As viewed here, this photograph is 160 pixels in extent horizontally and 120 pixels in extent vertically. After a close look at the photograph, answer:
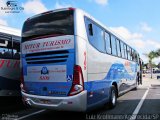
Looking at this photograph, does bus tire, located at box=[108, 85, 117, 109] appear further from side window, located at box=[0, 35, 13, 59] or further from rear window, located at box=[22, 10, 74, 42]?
side window, located at box=[0, 35, 13, 59]

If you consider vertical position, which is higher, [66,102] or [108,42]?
[108,42]

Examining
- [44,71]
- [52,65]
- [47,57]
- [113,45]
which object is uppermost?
[113,45]

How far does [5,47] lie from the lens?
33.4ft

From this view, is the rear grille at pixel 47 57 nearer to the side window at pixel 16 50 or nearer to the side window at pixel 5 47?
the side window at pixel 5 47

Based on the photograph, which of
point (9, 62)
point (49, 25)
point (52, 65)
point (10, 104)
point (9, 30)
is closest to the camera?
point (52, 65)

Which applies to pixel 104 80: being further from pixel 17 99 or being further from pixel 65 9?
pixel 17 99

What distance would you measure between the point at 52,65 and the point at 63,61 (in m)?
0.39

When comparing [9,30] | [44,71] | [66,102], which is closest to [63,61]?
[44,71]

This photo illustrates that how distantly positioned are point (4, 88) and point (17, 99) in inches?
48.3

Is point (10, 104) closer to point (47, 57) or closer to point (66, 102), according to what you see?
point (47, 57)

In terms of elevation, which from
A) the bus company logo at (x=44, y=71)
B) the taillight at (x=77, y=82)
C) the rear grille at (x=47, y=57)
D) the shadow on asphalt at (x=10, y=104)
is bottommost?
the shadow on asphalt at (x=10, y=104)

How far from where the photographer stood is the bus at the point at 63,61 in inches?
312

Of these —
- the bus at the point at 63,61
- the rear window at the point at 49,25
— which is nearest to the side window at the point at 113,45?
the bus at the point at 63,61

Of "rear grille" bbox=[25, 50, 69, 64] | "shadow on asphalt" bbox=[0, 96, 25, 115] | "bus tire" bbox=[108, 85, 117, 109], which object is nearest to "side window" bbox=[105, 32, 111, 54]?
"bus tire" bbox=[108, 85, 117, 109]
